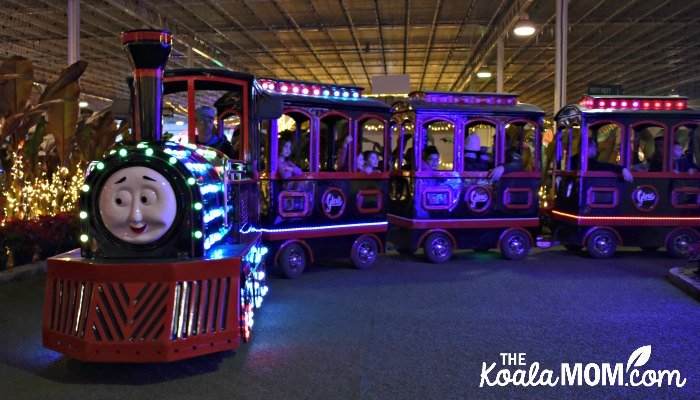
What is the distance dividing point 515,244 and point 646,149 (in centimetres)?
307

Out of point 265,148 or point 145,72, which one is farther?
point 265,148

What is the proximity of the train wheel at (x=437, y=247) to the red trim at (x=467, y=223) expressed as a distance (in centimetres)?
18

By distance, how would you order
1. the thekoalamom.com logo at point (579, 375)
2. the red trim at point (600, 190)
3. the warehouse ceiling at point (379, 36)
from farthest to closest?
the warehouse ceiling at point (379, 36)
the red trim at point (600, 190)
the thekoalamom.com logo at point (579, 375)

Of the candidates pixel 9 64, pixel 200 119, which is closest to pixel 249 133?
pixel 200 119

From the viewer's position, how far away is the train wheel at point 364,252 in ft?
25.4

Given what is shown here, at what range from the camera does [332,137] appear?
804cm

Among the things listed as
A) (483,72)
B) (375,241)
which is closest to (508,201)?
(375,241)

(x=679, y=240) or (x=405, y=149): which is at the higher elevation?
(x=405, y=149)

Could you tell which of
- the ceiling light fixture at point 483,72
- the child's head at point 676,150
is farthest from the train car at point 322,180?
the ceiling light fixture at point 483,72

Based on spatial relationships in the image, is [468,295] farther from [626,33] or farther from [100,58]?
[100,58]

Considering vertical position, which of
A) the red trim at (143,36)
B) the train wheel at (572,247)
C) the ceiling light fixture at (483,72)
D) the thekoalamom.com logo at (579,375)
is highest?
the ceiling light fixture at (483,72)

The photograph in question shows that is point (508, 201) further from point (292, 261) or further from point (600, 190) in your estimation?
point (292, 261)

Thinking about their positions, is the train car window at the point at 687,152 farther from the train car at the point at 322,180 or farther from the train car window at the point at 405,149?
the train car at the point at 322,180

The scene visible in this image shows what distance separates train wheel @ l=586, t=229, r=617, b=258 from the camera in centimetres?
877
